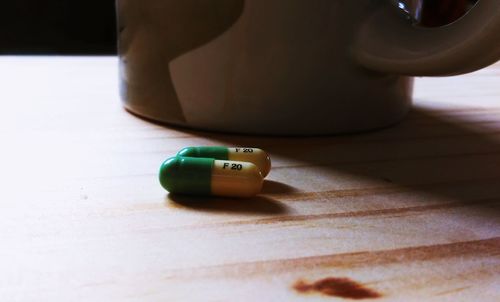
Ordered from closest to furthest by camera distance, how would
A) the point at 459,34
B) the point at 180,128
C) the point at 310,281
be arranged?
the point at 310,281 < the point at 459,34 < the point at 180,128

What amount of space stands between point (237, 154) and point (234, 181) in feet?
0.17

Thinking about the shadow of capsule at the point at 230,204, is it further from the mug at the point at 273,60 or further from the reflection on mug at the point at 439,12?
the reflection on mug at the point at 439,12

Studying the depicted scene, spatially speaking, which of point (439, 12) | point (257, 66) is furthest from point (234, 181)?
point (439, 12)

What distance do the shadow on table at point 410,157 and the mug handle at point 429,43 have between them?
6 centimetres

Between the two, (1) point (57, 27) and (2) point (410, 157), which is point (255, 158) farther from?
(1) point (57, 27)

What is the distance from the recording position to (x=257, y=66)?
44 centimetres

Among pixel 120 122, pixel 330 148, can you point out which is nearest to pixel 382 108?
pixel 330 148

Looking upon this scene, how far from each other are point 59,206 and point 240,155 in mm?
114

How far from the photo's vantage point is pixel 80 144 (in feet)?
1.42

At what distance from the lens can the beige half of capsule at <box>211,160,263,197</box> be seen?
1.10ft

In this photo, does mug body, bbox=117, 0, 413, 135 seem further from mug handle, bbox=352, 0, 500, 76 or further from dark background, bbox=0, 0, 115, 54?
dark background, bbox=0, 0, 115, 54

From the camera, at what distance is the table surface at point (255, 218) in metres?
0.24

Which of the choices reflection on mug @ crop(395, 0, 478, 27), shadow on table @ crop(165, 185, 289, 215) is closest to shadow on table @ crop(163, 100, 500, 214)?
shadow on table @ crop(165, 185, 289, 215)

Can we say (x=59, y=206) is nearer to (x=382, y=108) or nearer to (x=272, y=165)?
(x=272, y=165)
